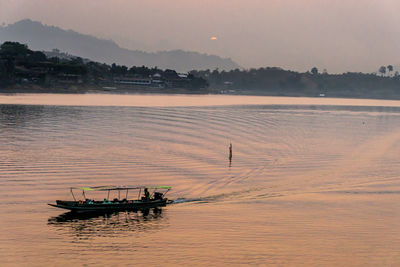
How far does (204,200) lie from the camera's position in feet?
168

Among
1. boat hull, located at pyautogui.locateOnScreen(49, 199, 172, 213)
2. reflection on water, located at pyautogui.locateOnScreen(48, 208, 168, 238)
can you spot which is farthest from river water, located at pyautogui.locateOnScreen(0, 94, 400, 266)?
boat hull, located at pyautogui.locateOnScreen(49, 199, 172, 213)

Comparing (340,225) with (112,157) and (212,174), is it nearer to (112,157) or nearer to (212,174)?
(212,174)

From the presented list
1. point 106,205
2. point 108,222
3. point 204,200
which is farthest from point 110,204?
point 204,200

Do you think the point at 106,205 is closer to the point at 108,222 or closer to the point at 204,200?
the point at 108,222

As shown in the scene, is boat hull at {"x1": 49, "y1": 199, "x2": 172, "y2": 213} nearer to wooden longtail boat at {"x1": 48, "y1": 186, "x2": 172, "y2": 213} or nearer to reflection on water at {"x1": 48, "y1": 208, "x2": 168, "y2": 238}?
wooden longtail boat at {"x1": 48, "y1": 186, "x2": 172, "y2": 213}

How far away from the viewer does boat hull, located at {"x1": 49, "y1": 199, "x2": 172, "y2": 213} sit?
44.5 m

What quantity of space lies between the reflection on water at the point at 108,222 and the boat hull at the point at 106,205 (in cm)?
52

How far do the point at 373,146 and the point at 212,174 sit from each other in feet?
172

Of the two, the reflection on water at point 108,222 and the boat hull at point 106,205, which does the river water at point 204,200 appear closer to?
the reflection on water at point 108,222

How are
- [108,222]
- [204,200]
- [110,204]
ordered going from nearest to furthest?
1. [108,222]
2. [110,204]
3. [204,200]

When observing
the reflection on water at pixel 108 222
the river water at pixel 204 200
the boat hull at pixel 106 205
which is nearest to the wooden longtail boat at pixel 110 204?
the boat hull at pixel 106 205

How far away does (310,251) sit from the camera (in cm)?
3728

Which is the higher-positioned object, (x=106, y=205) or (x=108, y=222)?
(x=106, y=205)

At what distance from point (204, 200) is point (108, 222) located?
1196 centimetres
